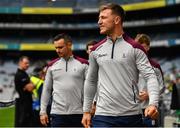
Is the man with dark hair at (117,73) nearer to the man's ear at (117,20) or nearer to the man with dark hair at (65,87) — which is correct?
the man's ear at (117,20)

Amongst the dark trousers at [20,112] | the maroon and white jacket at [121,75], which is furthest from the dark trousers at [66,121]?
the dark trousers at [20,112]

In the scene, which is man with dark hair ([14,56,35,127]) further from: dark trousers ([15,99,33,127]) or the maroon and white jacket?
the maroon and white jacket

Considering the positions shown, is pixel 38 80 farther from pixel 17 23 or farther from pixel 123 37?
pixel 17 23

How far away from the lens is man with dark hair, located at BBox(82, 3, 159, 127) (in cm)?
350

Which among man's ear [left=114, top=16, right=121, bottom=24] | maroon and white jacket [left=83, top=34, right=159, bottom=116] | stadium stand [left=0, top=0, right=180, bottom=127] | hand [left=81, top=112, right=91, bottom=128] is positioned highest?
stadium stand [left=0, top=0, right=180, bottom=127]

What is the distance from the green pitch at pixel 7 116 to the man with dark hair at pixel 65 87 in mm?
2167

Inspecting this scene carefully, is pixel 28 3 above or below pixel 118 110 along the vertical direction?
above

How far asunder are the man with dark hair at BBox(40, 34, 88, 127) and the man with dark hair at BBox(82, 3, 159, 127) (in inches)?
70.8

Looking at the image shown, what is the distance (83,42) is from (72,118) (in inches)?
1348

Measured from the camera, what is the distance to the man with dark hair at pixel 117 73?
350 centimetres

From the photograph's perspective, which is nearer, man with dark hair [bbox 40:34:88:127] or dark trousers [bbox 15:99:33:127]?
man with dark hair [bbox 40:34:88:127]

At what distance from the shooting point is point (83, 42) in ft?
130

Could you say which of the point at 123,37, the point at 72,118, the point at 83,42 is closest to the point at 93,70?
the point at 123,37

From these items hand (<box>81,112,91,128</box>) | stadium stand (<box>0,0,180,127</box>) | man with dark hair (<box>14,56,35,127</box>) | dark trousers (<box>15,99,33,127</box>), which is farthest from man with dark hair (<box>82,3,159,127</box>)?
stadium stand (<box>0,0,180,127</box>)
